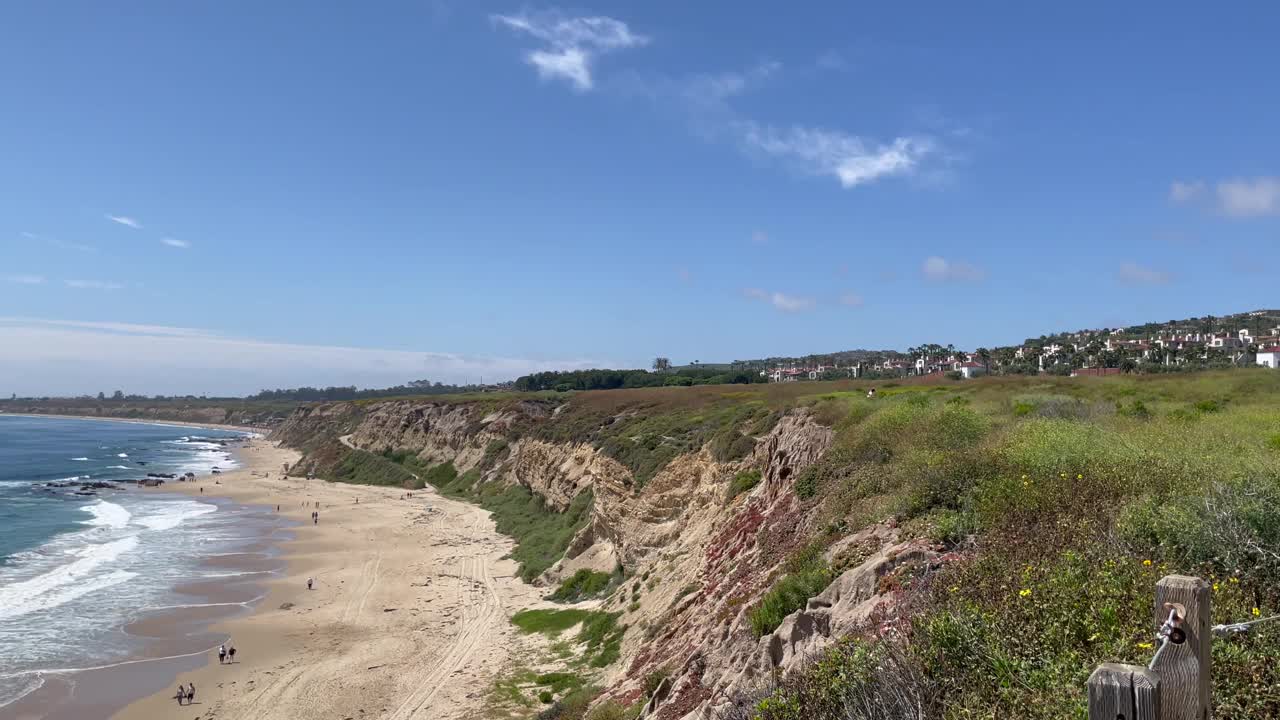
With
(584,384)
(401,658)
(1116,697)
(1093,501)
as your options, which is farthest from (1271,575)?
(584,384)

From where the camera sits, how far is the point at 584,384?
121688 millimetres

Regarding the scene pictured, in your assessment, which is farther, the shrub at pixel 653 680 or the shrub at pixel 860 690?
the shrub at pixel 653 680

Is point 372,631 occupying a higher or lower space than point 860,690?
lower

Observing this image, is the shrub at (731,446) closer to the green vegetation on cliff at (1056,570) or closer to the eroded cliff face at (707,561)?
the eroded cliff face at (707,561)

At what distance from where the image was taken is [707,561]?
20.6 m

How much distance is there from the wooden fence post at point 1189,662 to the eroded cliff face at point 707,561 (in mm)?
5150

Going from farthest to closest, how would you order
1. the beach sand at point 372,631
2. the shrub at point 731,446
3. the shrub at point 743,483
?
the shrub at point 731,446, the shrub at point 743,483, the beach sand at point 372,631

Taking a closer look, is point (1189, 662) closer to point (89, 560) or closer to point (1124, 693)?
point (1124, 693)

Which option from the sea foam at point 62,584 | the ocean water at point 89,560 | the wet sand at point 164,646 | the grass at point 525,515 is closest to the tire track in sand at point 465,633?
the grass at point 525,515

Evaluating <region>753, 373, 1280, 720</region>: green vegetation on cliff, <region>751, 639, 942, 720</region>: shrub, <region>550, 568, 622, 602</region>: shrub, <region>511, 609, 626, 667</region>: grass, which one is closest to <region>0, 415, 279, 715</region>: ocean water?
<region>511, 609, 626, 667</region>: grass

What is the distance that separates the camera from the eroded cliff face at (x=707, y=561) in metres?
9.79

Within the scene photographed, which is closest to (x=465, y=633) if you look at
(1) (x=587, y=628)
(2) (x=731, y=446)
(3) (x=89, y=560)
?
(1) (x=587, y=628)

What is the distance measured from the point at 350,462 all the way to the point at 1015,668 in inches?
3847

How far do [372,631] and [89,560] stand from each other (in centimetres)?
2518
